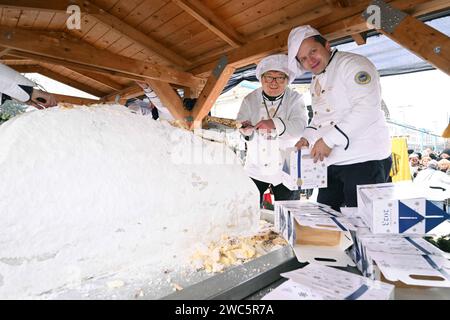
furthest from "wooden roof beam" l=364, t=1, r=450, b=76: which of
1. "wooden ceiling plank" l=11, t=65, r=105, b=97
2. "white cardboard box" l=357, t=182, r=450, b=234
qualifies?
"wooden ceiling plank" l=11, t=65, r=105, b=97

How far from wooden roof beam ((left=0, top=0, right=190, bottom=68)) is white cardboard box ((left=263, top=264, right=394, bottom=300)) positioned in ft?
9.26

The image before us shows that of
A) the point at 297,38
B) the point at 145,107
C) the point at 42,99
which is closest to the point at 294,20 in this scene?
the point at 297,38

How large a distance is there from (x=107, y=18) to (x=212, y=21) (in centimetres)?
114

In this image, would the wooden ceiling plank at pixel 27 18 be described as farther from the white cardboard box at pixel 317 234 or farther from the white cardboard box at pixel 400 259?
the white cardboard box at pixel 400 259

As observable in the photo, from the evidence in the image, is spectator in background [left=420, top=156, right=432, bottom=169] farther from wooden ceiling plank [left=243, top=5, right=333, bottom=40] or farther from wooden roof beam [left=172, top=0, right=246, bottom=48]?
wooden roof beam [left=172, top=0, right=246, bottom=48]

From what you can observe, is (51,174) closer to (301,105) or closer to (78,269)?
(78,269)

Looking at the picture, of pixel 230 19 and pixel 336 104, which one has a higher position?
pixel 230 19

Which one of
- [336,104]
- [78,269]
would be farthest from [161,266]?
[336,104]

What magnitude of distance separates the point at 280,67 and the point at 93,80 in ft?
13.3

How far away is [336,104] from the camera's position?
4.04 feet

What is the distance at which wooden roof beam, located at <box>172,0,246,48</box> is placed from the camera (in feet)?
7.42

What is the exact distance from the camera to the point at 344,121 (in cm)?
114

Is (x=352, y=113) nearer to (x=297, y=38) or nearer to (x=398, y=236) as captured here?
(x=297, y=38)

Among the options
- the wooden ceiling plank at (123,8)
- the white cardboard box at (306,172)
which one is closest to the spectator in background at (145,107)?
the wooden ceiling plank at (123,8)
